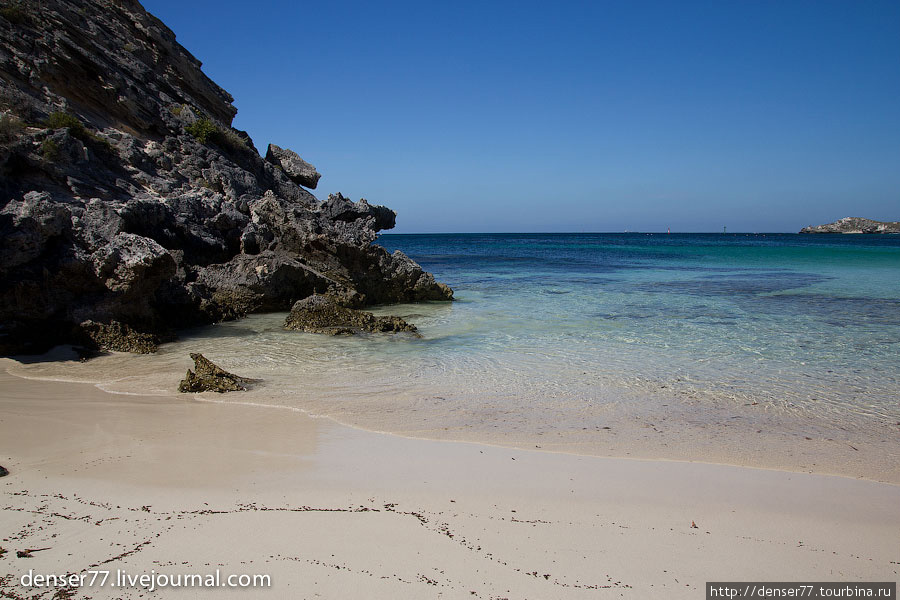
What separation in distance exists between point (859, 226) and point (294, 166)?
13605cm

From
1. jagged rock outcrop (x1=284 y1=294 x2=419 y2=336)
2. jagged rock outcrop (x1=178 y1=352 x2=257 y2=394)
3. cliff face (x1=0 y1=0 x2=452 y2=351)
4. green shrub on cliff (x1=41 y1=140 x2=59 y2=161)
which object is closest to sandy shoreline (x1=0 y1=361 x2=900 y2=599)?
jagged rock outcrop (x1=178 y1=352 x2=257 y2=394)

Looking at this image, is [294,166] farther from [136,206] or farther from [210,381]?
[210,381]

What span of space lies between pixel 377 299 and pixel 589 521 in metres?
11.4

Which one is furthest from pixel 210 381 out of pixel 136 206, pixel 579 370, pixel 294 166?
pixel 294 166

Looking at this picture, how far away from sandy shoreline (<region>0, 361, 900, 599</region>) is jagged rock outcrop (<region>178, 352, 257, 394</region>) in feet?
3.86

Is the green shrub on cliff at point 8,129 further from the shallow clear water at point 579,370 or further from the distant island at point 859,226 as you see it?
the distant island at point 859,226

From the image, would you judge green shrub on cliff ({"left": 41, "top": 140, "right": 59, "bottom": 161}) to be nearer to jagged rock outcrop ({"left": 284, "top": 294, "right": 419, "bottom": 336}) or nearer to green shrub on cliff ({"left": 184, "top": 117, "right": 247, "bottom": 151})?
jagged rock outcrop ({"left": 284, "top": 294, "right": 419, "bottom": 336})

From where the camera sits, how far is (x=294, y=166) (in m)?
21.0

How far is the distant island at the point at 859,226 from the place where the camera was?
11412 cm

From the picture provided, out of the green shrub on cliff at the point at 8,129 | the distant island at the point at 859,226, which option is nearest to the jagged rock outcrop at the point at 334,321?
the green shrub on cliff at the point at 8,129

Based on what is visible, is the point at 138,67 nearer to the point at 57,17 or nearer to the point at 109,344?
the point at 57,17

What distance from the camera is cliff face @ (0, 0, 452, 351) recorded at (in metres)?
8.04

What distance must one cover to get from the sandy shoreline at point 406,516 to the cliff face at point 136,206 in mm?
4034

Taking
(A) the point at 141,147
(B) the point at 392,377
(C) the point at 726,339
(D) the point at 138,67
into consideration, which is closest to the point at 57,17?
(D) the point at 138,67
